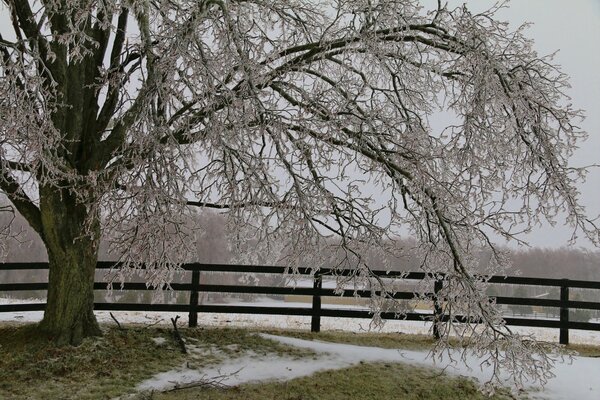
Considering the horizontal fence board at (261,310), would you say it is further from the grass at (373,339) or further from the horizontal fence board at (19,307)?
the horizontal fence board at (19,307)

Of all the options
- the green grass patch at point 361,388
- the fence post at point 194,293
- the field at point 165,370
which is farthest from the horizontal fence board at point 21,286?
the green grass patch at point 361,388

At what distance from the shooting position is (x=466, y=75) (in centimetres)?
613

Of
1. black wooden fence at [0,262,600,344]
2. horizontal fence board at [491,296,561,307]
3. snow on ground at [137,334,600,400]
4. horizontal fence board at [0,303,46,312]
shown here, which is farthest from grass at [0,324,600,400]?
horizontal fence board at [491,296,561,307]

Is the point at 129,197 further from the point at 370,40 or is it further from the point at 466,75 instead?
the point at 466,75

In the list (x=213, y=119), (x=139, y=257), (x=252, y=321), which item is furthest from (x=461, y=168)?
(x=252, y=321)

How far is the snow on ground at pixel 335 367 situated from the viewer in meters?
6.75

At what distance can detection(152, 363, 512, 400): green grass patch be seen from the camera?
6344 millimetres

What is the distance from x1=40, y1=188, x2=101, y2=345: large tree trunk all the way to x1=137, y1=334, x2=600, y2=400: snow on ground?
5.84 feet

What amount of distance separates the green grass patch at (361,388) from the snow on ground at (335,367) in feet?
0.68

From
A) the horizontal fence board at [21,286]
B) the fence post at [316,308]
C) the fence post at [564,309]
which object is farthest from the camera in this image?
the fence post at [564,309]

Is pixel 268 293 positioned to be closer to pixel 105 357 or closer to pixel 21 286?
pixel 105 357

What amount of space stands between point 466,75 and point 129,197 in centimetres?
421

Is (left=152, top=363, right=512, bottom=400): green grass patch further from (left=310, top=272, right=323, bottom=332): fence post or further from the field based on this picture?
(left=310, top=272, right=323, bottom=332): fence post

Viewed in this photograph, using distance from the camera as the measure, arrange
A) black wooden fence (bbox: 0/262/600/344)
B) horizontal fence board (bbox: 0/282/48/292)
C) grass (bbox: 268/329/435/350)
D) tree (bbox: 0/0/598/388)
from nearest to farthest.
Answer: tree (bbox: 0/0/598/388) → grass (bbox: 268/329/435/350) → horizontal fence board (bbox: 0/282/48/292) → black wooden fence (bbox: 0/262/600/344)
